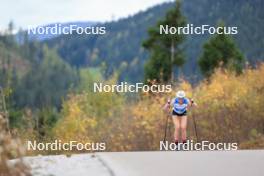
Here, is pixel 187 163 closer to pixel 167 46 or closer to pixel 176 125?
pixel 176 125

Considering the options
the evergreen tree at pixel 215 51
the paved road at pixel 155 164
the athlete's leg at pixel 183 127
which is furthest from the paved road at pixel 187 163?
the evergreen tree at pixel 215 51

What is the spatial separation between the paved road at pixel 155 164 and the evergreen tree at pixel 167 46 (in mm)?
6608

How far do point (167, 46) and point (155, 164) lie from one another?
854cm

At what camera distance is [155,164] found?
7793 millimetres

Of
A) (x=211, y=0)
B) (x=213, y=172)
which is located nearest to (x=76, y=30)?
(x=213, y=172)

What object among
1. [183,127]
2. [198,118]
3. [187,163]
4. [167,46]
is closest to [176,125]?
[183,127]

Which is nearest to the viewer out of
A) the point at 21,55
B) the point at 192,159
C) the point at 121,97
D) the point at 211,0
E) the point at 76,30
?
the point at 192,159

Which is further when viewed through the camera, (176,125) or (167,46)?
(167,46)

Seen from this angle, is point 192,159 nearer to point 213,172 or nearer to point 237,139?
point 213,172

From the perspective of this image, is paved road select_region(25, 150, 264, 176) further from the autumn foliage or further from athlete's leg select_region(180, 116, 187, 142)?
the autumn foliage

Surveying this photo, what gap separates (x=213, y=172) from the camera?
711 centimetres

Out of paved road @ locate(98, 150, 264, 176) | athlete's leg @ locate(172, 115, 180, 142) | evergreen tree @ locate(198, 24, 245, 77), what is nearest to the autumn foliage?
athlete's leg @ locate(172, 115, 180, 142)

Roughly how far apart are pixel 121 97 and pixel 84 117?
0.89 meters

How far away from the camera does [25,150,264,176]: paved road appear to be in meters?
7.02
